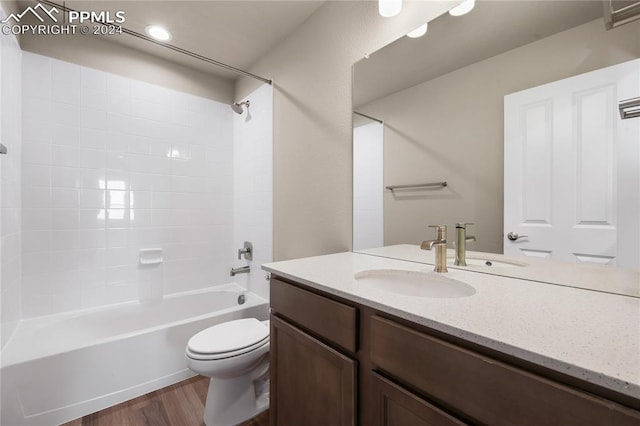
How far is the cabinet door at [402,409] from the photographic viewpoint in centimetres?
60

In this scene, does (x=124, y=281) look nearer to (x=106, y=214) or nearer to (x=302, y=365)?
(x=106, y=214)

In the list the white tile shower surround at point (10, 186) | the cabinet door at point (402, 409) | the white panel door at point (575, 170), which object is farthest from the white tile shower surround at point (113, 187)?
the white panel door at point (575, 170)

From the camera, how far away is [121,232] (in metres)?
2.17

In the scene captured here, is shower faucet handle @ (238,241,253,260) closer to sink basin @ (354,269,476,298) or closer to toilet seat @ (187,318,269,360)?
toilet seat @ (187,318,269,360)

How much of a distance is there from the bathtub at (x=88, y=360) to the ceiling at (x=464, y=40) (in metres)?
1.84

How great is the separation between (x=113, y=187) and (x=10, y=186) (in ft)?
1.91

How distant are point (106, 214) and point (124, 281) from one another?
0.56 m

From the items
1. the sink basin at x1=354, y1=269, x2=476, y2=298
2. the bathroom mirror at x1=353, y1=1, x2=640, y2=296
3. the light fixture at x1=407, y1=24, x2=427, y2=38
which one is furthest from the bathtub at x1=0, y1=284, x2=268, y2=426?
the light fixture at x1=407, y1=24, x2=427, y2=38

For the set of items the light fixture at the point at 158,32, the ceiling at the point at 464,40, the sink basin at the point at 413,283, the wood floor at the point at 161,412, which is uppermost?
the light fixture at the point at 158,32

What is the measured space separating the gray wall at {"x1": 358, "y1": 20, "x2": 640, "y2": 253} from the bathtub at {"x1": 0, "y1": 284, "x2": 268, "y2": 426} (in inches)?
59.5

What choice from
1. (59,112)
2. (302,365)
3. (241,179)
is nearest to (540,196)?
(302,365)

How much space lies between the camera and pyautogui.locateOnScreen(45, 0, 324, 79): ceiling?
5.62 ft

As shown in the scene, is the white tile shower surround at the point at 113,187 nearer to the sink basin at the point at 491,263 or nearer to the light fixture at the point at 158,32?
the light fixture at the point at 158,32

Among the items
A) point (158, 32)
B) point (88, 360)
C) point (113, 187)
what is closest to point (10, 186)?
point (113, 187)
